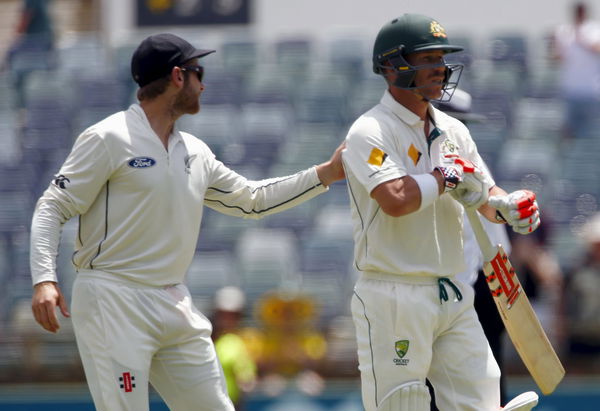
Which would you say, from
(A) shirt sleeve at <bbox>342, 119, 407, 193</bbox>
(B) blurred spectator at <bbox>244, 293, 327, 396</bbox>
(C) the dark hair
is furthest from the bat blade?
(B) blurred spectator at <bbox>244, 293, 327, 396</bbox>

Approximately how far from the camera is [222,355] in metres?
7.18

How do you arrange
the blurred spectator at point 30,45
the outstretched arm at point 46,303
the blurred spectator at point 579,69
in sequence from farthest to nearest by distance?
1. the blurred spectator at point 30,45
2. the blurred spectator at point 579,69
3. the outstretched arm at point 46,303

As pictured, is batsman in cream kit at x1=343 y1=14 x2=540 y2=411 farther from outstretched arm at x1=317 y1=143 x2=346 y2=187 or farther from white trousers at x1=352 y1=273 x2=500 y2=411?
outstretched arm at x1=317 y1=143 x2=346 y2=187

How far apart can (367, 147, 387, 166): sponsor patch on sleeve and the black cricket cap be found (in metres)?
0.86

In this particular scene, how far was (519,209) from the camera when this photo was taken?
4.07 meters

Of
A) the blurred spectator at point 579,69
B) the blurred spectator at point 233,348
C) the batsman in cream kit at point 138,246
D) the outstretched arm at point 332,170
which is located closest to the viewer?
the batsman in cream kit at point 138,246

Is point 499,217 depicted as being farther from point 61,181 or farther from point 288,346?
point 288,346

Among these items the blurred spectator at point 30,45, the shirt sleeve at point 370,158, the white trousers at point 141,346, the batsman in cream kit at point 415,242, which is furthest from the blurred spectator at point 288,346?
the blurred spectator at point 30,45

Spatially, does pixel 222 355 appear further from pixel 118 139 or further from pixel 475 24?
pixel 475 24

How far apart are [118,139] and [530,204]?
1.56 metres

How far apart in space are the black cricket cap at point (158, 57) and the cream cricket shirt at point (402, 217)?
2.49ft

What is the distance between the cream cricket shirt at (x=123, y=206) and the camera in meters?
4.24

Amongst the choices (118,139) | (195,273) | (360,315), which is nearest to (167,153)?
(118,139)

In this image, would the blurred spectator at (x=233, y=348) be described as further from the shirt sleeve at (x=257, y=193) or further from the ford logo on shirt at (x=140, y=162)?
the ford logo on shirt at (x=140, y=162)
